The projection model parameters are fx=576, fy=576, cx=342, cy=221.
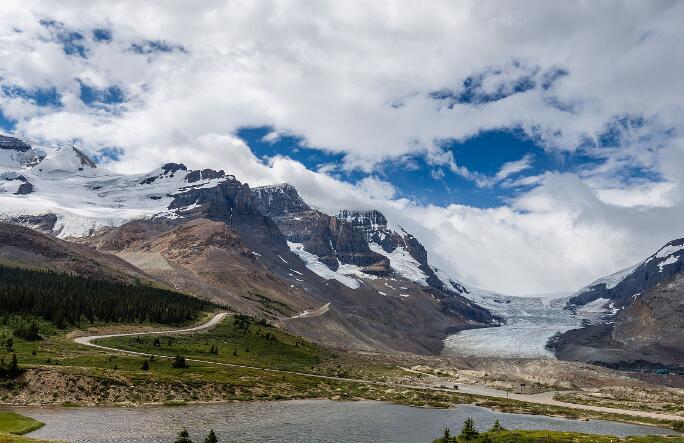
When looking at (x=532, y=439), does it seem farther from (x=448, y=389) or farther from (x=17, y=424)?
(x=448, y=389)

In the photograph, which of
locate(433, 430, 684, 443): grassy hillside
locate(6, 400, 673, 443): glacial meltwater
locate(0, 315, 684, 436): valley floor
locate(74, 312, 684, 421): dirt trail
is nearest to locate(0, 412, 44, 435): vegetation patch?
locate(6, 400, 673, 443): glacial meltwater

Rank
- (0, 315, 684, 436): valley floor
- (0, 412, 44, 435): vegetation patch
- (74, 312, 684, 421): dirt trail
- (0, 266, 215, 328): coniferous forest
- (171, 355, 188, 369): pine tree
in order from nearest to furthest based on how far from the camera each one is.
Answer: (0, 412, 44, 435): vegetation patch
(0, 315, 684, 436): valley floor
(171, 355, 188, 369): pine tree
(74, 312, 684, 421): dirt trail
(0, 266, 215, 328): coniferous forest

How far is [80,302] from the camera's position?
147250 mm

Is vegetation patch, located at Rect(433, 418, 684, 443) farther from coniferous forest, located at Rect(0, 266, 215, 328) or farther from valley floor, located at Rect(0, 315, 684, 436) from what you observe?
coniferous forest, located at Rect(0, 266, 215, 328)

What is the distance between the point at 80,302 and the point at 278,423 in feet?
315

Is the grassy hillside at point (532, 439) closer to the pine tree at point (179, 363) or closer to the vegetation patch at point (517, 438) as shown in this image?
the vegetation patch at point (517, 438)

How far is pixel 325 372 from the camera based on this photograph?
453 ft

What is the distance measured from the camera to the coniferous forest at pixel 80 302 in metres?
133

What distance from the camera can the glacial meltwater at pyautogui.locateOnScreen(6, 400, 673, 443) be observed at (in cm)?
5856

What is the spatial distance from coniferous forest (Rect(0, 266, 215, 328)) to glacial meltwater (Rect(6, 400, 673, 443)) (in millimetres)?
68720

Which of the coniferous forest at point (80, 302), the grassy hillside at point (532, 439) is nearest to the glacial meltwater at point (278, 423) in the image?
the grassy hillside at point (532, 439)

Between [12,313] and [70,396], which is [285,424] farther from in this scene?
[12,313]

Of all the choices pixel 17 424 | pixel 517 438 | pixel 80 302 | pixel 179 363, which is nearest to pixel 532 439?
pixel 517 438

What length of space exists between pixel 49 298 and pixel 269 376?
215 ft
